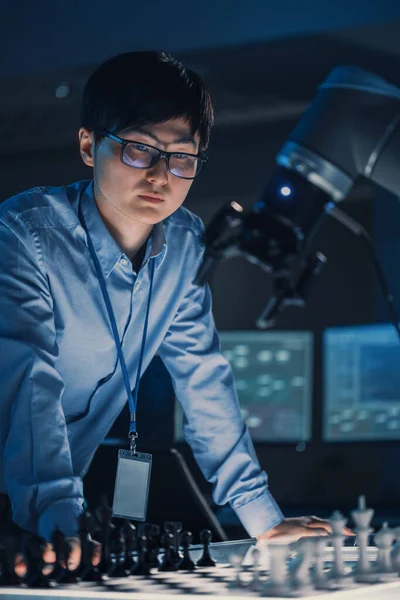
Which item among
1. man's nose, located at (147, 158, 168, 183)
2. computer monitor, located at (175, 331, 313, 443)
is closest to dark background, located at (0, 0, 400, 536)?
computer monitor, located at (175, 331, 313, 443)

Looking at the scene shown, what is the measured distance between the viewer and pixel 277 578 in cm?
86

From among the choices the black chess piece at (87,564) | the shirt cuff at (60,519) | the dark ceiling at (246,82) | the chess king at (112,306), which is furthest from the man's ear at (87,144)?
the dark ceiling at (246,82)

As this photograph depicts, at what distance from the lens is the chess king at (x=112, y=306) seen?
124cm

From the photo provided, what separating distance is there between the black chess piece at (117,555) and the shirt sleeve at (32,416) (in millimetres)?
124

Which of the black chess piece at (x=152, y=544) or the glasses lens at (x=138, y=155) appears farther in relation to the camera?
the glasses lens at (x=138, y=155)

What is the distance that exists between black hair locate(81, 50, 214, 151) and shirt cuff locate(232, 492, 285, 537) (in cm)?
64

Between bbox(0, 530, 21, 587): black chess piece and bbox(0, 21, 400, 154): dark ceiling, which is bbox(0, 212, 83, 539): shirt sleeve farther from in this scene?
bbox(0, 21, 400, 154): dark ceiling

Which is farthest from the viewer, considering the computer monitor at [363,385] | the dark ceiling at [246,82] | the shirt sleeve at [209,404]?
the computer monitor at [363,385]

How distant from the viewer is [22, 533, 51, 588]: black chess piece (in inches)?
34.6

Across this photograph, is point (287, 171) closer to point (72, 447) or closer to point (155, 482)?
point (72, 447)

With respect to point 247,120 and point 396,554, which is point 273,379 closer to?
point 247,120

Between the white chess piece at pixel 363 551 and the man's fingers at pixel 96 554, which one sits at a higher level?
the man's fingers at pixel 96 554

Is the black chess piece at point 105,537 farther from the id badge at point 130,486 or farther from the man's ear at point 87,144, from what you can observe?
the man's ear at point 87,144

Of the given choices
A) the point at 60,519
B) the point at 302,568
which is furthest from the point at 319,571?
the point at 60,519
